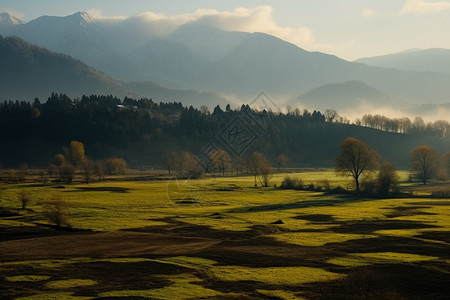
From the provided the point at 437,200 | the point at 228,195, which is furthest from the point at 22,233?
the point at 437,200

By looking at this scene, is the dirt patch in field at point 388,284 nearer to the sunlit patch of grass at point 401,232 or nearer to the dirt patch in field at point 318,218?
the sunlit patch of grass at point 401,232

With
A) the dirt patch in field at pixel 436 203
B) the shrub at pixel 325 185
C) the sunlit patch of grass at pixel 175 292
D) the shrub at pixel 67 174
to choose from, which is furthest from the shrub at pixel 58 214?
the shrub at pixel 325 185

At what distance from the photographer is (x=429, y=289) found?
52156mm

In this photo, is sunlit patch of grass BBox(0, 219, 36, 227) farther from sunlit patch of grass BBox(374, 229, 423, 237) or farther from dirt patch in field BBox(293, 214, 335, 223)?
sunlit patch of grass BBox(374, 229, 423, 237)

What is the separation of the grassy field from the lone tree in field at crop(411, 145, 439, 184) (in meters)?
63.9

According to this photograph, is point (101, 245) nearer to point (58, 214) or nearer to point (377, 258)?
point (58, 214)

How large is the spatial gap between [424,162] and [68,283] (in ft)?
549

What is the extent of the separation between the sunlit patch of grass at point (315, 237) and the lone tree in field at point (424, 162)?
11828cm

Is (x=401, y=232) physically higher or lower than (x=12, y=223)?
lower

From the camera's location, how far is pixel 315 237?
83375 millimetres

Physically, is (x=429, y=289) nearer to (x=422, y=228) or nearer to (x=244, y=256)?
(x=244, y=256)

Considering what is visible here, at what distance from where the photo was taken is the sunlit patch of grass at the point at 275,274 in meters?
55.6

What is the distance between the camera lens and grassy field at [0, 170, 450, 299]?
171 feet

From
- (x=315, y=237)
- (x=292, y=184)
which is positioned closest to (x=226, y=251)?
(x=315, y=237)
